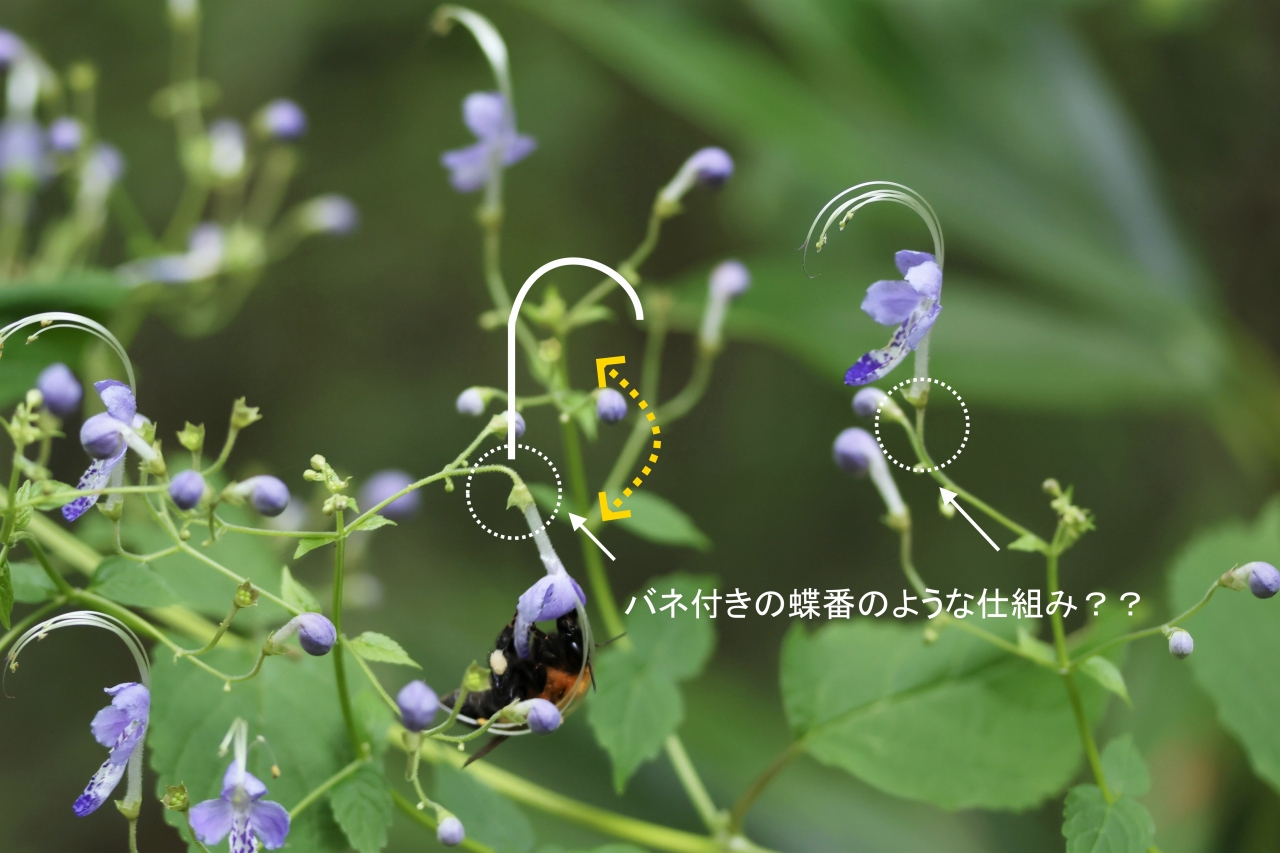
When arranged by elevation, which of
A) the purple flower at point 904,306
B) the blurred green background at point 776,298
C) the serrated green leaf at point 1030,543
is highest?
the purple flower at point 904,306

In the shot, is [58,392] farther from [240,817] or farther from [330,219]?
[330,219]

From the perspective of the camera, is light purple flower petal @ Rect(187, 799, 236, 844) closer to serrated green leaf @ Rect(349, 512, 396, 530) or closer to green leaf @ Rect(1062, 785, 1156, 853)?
serrated green leaf @ Rect(349, 512, 396, 530)

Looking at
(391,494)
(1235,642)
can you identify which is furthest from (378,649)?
(1235,642)

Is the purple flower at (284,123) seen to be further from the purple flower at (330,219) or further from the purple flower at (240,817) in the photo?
the purple flower at (240,817)

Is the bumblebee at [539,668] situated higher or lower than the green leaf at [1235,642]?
lower

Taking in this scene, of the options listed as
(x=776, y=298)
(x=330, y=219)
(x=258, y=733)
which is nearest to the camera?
(x=258, y=733)

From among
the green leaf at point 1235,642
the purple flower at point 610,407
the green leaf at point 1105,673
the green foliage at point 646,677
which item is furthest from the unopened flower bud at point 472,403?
the green leaf at point 1235,642
